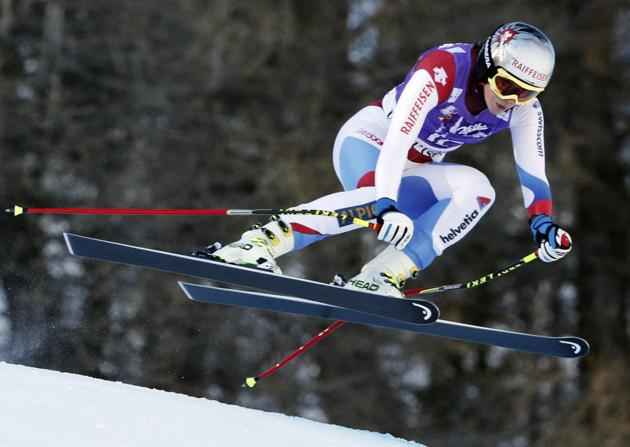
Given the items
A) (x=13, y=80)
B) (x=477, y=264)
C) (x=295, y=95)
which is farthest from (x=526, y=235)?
(x=13, y=80)

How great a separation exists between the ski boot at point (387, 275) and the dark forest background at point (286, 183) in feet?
21.4

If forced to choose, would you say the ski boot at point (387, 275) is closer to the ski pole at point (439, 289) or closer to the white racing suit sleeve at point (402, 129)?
the ski pole at point (439, 289)

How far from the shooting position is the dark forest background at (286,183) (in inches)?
507

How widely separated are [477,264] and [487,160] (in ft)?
3.99

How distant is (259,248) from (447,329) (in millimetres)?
961

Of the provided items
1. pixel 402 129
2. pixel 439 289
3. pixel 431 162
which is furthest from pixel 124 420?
pixel 431 162

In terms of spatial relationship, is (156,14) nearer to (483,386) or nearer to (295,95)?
(295,95)

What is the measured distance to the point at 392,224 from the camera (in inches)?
221

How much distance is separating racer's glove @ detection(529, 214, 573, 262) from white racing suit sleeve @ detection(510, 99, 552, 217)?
61 mm

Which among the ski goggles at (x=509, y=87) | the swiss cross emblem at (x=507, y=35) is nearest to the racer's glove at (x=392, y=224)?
the ski goggles at (x=509, y=87)

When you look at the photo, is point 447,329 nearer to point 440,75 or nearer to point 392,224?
point 392,224

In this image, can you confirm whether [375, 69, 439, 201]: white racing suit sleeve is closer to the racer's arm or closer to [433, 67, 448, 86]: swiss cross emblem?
[433, 67, 448, 86]: swiss cross emblem

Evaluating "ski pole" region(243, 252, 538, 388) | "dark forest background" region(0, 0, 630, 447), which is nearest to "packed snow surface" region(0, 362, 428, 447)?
"ski pole" region(243, 252, 538, 388)

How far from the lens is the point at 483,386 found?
47.3 feet
